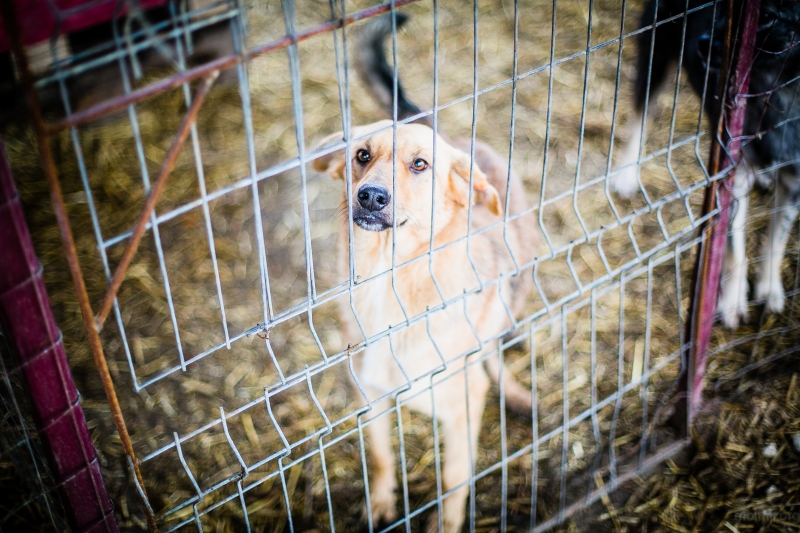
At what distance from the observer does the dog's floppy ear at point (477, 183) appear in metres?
2.44

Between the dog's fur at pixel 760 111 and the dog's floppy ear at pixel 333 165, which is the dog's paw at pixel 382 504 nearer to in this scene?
the dog's floppy ear at pixel 333 165

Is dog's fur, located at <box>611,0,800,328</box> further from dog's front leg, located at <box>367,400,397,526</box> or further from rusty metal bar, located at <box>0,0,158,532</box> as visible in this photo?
rusty metal bar, located at <box>0,0,158,532</box>

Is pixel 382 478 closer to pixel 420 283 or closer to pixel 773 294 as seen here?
pixel 420 283

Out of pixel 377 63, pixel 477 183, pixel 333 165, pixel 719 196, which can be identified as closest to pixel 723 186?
pixel 719 196

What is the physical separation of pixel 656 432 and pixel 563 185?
2.06 metres

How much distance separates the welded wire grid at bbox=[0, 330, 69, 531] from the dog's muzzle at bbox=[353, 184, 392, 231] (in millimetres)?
1164

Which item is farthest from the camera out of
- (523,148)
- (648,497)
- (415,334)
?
(523,148)

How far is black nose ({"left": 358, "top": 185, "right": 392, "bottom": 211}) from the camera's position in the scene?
2.24m

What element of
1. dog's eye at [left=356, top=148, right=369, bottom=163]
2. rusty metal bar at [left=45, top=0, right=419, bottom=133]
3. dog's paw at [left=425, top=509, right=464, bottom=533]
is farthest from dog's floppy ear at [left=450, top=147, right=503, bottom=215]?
dog's paw at [left=425, top=509, right=464, bottom=533]

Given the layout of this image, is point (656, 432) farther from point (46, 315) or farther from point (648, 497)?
point (46, 315)

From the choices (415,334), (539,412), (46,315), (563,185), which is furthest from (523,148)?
(46,315)

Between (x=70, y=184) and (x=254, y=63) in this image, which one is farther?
(x=254, y=63)

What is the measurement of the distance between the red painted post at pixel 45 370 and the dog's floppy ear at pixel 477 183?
148 centimetres

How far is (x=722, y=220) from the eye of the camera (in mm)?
2723
